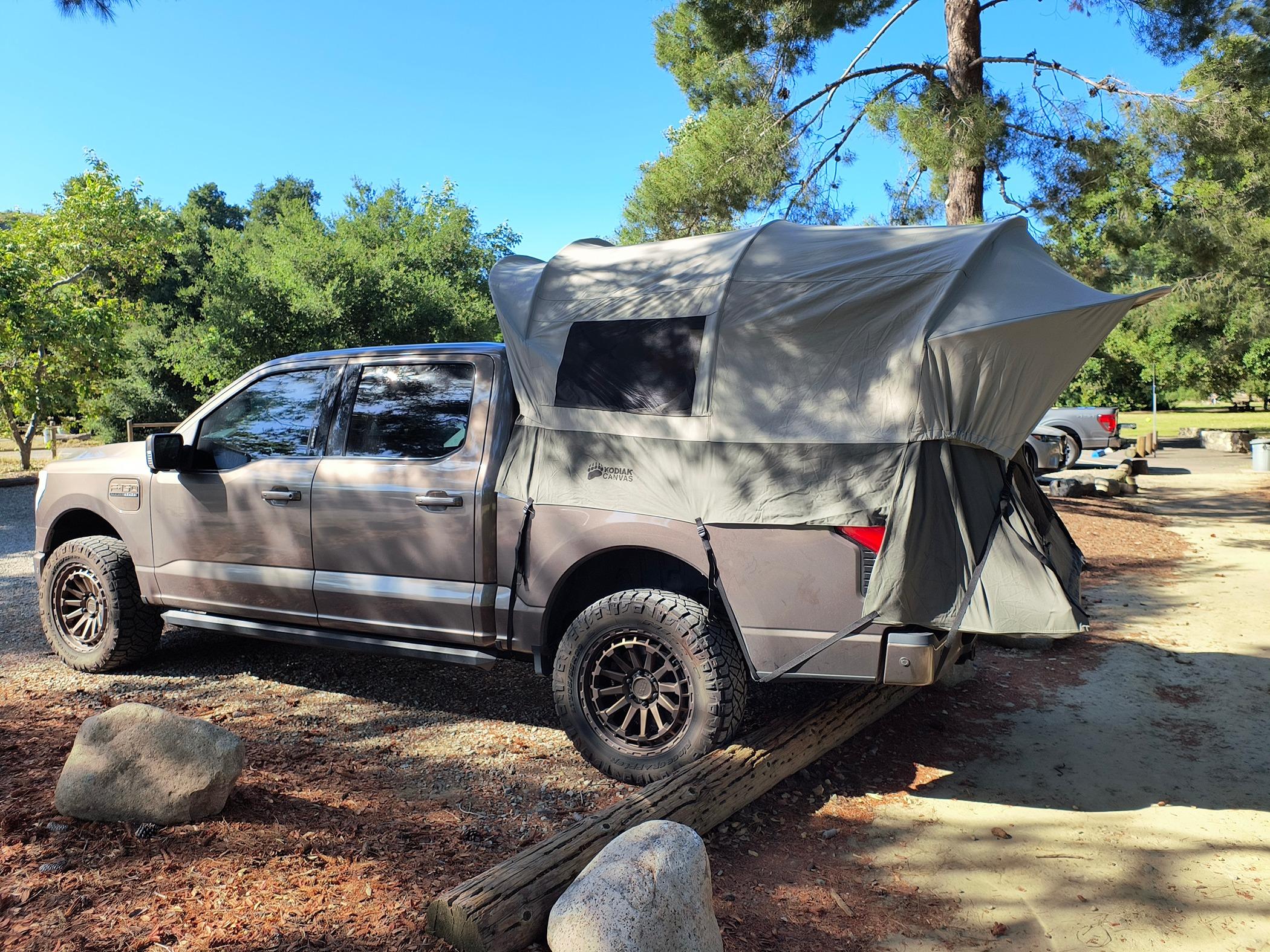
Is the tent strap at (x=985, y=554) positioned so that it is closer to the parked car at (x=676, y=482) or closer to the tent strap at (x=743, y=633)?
the parked car at (x=676, y=482)

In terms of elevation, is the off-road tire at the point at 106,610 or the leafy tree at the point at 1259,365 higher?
the leafy tree at the point at 1259,365

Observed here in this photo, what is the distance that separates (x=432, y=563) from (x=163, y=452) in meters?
1.88

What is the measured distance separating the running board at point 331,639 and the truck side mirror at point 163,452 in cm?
92

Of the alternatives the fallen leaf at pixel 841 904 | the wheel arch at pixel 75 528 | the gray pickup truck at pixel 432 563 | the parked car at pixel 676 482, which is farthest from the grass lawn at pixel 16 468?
the fallen leaf at pixel 841 904

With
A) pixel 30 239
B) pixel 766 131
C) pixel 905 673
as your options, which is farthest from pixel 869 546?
pixel 30 239

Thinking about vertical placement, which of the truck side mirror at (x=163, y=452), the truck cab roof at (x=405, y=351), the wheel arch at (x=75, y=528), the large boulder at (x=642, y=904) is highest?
the truck cab roof at (x=405, y=351)

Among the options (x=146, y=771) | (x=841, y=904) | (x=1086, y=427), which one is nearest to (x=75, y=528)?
(x=146, y=771)

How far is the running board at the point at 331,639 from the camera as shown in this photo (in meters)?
4.66

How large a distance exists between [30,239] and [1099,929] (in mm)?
23741

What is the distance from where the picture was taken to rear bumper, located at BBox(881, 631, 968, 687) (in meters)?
3.70

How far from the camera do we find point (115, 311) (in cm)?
1997

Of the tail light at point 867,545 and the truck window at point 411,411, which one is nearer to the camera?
the tail light at point 867,545

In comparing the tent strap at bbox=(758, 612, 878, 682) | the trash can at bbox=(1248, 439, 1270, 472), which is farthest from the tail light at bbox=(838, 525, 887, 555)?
the trash can at bbox=(1248, 439, 1270, 472)

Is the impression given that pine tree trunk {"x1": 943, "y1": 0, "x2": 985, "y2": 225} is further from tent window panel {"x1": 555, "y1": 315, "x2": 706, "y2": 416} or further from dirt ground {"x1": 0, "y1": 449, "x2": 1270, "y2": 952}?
tent window panel {"x1": 555, "y1": 315, "x2": 706, "y2": 416}
